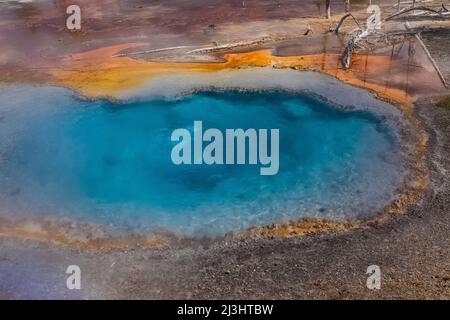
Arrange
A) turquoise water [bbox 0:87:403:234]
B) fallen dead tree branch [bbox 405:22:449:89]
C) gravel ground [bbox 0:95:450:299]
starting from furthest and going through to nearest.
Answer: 1. fallen dead tree branch [bbox 405:22:449:89]
2. turquoise water [bbox 0:87:403:234]
3. gravel ground [bbox 0:95:450:299]

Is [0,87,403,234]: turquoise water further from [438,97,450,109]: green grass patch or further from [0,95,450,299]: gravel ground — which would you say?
[438,97,450,109]: green grass patch

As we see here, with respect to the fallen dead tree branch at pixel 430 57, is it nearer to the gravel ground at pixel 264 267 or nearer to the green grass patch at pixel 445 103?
the green grass patch at pixel 445 103

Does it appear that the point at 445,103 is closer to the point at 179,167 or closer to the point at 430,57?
the point at 430,57

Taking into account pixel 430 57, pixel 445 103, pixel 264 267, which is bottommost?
pixel 264 267

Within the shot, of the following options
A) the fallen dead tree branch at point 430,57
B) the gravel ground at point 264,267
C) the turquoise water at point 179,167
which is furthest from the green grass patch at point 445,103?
the gravel ground at point 264,267

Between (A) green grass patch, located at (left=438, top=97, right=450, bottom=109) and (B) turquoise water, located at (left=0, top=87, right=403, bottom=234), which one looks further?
(A) green grass patch, located at (left=438, top=97, right=450, bottom=109)

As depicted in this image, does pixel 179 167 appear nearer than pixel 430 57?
Yes

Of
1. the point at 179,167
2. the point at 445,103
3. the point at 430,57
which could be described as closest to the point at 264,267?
the point at 179,167

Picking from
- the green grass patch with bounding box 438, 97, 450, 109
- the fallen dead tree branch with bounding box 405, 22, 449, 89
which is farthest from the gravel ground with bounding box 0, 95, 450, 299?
the fallen dead tree branch with bounding box 405, 22, 449, 89

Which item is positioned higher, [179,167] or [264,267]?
[179,167]

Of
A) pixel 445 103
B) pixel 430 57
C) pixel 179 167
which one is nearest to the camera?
pixel 179 167

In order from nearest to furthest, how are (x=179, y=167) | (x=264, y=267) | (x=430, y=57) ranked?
(x=264, y=267) < (x=179, y=167) < (x=430, y=57)
